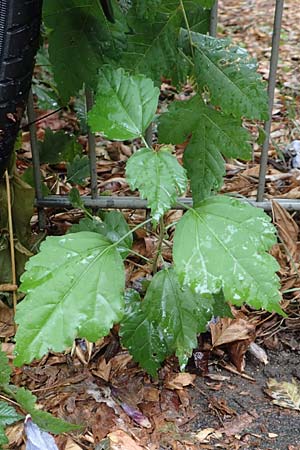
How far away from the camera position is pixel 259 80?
1.40m

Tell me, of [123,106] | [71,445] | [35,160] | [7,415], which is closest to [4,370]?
[7,415]

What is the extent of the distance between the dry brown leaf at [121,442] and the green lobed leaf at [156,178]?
52 cm

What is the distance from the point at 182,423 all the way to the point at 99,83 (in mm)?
743

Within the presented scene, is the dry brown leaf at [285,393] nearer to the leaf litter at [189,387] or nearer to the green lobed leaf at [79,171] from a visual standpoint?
the leaf litter at [189,387]

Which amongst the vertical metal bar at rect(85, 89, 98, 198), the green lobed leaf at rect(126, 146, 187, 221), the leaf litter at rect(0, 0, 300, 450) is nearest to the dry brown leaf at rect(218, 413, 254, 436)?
the leaf litter at rect(0, 0, 300, 450)

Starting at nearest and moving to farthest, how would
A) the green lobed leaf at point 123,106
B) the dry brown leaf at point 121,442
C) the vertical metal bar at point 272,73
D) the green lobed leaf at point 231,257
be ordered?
the green lobed leaf at point 231,257 < the green lobed leaf at point 123,106 < the dry brown leaf at point 121,442 < the vertical metal bar at point 272,73

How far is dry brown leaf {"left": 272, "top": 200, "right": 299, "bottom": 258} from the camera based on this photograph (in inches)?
74.8

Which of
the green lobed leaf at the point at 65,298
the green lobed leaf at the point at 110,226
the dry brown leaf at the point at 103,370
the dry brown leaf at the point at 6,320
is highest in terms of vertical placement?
the green lobed leaf at the point at 65,298

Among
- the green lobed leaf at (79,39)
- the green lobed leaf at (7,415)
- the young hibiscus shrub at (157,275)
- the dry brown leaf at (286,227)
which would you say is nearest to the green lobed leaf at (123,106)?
the young hibiscus shrub at (157,275)

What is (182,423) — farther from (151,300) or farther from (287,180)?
(287,180)

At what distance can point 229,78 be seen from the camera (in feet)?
4.66

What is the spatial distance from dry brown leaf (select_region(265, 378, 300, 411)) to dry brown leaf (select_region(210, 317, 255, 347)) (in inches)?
5.0

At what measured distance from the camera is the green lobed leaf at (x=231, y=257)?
1.12 metres

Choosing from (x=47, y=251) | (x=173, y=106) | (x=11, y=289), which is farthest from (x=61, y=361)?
(x=173, y=106)
